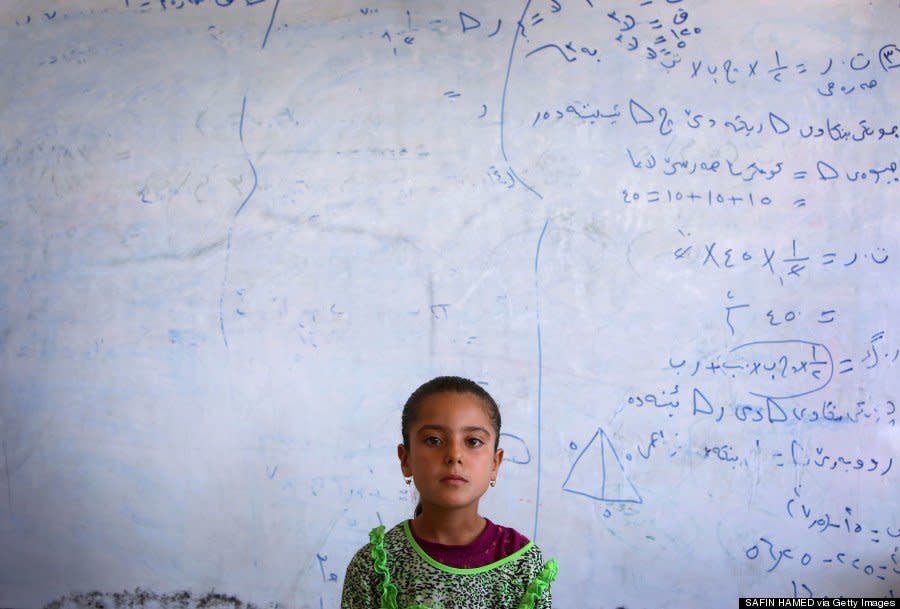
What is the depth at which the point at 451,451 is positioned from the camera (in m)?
1.41

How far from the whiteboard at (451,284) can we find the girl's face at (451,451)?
35.0 inches

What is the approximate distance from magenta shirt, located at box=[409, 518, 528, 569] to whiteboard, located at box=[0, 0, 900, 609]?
2.91 ft

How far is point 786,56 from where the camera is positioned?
7.46 feet

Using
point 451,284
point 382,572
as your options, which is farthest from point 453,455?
point 451,284

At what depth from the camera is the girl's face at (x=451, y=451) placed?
1.40 m

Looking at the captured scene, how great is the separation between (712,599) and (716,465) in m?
0.35

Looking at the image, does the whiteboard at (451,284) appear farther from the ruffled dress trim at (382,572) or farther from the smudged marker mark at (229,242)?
the ruffled dress trim at (382,572)

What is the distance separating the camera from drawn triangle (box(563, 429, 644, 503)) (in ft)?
7.61

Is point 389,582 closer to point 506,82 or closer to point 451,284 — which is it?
point 451,284

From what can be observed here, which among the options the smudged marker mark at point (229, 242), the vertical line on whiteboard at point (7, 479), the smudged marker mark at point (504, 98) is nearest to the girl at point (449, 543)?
the smudged marker mark at point (504, 98)

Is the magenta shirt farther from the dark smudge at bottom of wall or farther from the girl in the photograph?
the dark smudge at bottom of wall

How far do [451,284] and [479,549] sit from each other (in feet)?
3.38

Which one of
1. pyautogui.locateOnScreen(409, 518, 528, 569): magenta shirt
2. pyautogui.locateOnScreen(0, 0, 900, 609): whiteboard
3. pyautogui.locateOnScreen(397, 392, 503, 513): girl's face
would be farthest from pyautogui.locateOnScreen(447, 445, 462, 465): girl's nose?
pyautogui.locateOnScreen(0, 0, 900, 609): whiteboard

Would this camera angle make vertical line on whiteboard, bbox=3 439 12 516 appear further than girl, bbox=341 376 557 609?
Yes
